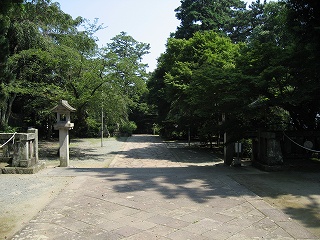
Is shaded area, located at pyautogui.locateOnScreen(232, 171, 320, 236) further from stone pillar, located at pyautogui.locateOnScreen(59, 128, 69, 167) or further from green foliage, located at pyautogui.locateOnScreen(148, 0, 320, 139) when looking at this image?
stone pillar, located at pyautogui.locateOnScreen(59, 128, 69, 167)

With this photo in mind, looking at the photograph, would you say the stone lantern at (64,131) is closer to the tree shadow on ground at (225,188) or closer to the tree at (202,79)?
the tree shadow on ground at (225,188)

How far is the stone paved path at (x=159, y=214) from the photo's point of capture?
146 inches

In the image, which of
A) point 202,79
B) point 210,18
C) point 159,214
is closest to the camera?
point 159,214

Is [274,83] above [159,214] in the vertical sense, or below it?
above

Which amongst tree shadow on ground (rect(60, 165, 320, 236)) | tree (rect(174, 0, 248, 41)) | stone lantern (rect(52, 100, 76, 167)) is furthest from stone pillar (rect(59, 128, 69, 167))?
tree (rect(174, 0, 248, 41))

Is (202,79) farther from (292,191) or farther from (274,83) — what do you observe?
(292,191)

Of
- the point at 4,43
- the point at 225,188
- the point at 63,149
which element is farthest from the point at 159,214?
the point at 4,43

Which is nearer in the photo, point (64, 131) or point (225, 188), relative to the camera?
point (225, 188)

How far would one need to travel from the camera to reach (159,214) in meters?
4.44

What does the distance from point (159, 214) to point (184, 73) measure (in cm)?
1335

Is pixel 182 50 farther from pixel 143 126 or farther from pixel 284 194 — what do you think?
pixel 143 126

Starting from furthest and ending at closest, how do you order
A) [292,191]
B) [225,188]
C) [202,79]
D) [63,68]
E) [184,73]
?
[184,73]
[63,68]
[202,79]
[225,188]
[292,191]

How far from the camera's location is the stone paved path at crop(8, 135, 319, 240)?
3.72 metres

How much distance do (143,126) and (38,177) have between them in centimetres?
4072
